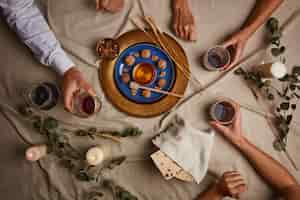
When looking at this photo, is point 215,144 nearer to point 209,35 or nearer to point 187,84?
point 187,84

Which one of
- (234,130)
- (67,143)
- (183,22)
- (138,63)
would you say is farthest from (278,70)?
(67,143)

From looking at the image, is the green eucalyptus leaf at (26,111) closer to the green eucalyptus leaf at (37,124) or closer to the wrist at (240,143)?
the green eucalyptus leaf at (37,124)

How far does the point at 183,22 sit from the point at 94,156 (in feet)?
1.66

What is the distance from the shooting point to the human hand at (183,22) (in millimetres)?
1278

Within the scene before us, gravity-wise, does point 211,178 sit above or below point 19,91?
below

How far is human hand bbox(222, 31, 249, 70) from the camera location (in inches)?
49.6

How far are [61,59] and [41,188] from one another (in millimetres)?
425

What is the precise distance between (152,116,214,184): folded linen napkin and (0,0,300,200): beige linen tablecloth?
0.16 ft

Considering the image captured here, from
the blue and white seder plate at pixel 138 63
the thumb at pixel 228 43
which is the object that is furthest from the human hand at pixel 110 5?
the thumb at pixel 228 43

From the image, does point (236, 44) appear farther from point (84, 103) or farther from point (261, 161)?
point (84, 103)

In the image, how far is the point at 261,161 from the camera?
4.05 ft

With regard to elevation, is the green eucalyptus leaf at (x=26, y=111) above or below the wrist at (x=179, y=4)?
below

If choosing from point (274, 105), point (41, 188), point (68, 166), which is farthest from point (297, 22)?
point (41, 188)

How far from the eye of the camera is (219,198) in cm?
120
